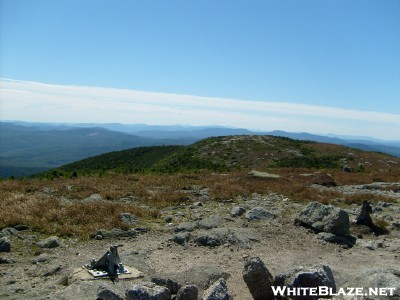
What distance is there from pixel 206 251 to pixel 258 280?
182 inches

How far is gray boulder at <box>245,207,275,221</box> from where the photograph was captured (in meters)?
18.3

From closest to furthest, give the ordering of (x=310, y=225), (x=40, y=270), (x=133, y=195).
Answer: (x=40, y=270) < (x=310, y=225) < (x=133, y=195)

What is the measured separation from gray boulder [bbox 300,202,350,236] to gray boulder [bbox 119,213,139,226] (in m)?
7.97

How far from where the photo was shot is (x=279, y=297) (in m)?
9.34

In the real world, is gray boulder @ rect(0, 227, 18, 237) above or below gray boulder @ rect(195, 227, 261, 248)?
below

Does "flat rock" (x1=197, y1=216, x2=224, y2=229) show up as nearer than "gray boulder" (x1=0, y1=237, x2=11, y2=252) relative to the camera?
No

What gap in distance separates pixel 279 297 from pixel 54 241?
872 centimetres

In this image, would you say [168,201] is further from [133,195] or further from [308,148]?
[308,148]

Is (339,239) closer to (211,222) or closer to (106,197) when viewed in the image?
(211,222)

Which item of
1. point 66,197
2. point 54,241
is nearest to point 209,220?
point 54,241

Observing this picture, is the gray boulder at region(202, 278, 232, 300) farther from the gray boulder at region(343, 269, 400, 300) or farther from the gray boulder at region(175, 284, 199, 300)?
the gray boulder at region(343, 269, 400, 300)

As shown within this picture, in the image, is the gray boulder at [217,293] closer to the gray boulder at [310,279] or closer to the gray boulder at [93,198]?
the gray boulder at [310,279]

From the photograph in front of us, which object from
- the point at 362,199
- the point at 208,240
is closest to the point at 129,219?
the point at 208,240

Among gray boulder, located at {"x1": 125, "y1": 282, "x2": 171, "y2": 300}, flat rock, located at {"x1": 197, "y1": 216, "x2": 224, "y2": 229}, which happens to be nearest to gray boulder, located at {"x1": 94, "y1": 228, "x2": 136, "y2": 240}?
flat rock, located at {"x1": 197, "y1": 216, "x2": 224, "y2": 229}
